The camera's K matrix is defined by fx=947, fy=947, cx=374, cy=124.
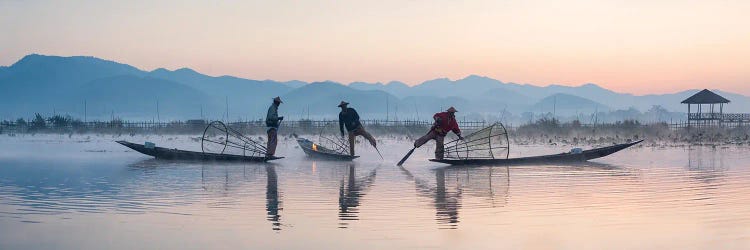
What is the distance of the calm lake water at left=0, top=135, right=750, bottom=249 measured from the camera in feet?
29.2

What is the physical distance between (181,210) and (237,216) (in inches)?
36.0

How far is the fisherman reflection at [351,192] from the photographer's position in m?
10.7

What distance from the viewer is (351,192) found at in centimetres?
1363

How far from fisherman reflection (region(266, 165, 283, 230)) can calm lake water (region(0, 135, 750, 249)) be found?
0.09ft

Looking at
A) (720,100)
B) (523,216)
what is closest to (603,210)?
(523,216)

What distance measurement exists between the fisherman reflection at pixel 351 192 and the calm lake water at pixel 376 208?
26 mm

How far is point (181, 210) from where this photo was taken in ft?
36.7

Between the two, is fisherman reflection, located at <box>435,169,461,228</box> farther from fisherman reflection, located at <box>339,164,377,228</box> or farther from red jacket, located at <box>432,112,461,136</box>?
red jacket, located at <box>432,112,461,136</box>

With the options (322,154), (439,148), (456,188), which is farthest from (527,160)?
(456,188)

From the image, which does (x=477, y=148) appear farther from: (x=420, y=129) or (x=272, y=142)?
(x=420, y=129)

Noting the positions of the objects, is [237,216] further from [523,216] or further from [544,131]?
[544,131]

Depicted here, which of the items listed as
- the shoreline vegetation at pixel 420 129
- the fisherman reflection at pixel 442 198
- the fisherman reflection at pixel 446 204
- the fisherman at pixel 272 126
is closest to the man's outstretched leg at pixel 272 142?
the fisherman at pixel 272 126

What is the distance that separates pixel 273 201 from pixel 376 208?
5.35ft

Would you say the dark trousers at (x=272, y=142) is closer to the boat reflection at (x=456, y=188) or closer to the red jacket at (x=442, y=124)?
the boat reflection at (x=456, y=188)
